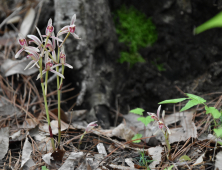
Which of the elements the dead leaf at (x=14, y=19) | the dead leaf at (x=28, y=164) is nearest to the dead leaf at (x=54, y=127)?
the dead leaf at (x=28, y=164)

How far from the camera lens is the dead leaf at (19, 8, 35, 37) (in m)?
3.02

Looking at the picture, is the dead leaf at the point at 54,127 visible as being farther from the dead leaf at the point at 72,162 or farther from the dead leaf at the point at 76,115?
the dead leaf at the point at 72,162

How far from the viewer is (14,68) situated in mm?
2562

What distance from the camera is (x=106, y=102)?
277cm

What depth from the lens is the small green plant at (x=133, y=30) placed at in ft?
10.1

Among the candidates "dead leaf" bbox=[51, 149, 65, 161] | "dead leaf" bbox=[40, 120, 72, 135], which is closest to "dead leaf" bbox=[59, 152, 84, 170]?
"dead leaf" bbox=[51, 149, 65, 161]

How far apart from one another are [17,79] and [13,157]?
1.20m

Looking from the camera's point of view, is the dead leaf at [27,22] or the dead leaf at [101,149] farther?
the dead leaf at [27,22]

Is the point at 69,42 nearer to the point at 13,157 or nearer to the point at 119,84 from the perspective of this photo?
the point at 119,84

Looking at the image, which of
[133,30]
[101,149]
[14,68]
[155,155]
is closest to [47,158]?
[101,149]

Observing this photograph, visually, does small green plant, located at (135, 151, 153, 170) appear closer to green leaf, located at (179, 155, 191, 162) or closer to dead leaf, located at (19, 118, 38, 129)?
green leaf, located at (179, 155, 191, 162)

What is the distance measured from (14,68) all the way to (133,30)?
1757mm

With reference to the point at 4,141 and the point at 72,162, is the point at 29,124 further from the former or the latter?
the point at 72,162

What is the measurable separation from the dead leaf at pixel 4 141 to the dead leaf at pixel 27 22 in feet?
5.48
